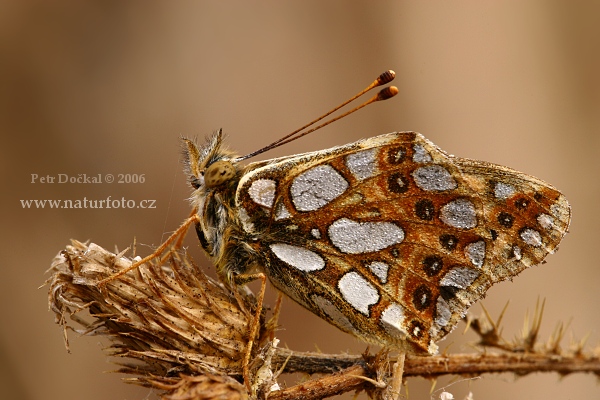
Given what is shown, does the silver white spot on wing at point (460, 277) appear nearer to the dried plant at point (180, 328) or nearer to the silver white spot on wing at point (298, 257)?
the dried plant at point (180, 328)

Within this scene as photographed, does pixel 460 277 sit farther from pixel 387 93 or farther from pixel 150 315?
pixel 150 315

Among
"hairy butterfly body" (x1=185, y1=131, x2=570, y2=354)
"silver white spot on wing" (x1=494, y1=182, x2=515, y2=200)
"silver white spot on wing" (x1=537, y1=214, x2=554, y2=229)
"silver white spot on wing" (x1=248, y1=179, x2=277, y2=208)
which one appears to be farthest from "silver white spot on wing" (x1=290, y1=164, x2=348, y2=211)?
"silver white spot on wing" (x1=537, y1=214, x2=554, y2=229)

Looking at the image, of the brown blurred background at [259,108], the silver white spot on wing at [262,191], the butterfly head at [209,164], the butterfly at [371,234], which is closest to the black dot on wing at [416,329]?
the butterfly at [371,234]

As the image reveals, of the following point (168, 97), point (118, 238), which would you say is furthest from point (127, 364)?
point (168, 97)

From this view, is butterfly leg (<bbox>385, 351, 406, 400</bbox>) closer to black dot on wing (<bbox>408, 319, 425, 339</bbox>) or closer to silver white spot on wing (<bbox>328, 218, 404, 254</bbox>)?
black dot on wing (<bbox>408, 319, 425, 339</bbox>)

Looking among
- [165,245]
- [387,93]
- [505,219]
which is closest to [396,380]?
[505,219]

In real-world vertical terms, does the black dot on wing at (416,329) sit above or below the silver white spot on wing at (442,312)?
below
